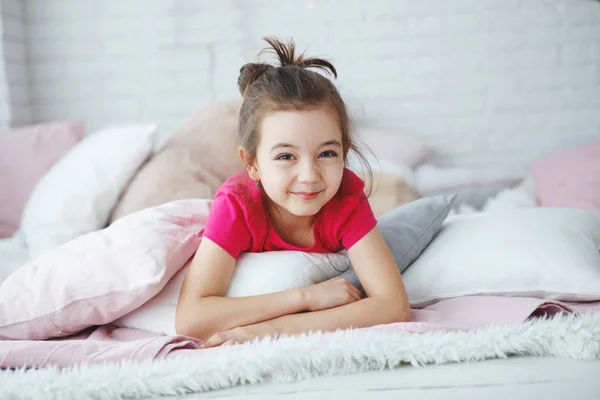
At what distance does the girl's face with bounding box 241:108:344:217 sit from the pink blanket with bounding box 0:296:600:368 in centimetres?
29

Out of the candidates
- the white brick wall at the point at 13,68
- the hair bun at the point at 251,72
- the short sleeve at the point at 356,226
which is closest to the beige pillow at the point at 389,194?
the short sleeve at the point at 356,226

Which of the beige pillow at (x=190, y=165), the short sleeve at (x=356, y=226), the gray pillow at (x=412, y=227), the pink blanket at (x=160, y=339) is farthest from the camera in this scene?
the beige pillow at (x=190, y=165)

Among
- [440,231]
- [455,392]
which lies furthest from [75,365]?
[440,231]

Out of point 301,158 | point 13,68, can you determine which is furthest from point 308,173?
point 13,68

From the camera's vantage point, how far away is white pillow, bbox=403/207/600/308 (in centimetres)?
134

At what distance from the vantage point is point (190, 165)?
1.98 m

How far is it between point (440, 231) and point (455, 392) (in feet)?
2.37

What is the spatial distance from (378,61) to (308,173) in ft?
5.47

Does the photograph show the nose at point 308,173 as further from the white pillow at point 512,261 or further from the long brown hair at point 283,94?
the white pillow at point 512,261

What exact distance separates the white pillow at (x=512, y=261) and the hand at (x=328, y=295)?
0.22m

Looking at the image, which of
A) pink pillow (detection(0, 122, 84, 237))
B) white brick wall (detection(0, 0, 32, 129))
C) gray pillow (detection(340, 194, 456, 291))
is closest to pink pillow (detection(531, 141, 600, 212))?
gray pillow (detection(340, 194, 456, 291))

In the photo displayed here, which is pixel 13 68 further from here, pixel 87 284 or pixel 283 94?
pixel 283 94

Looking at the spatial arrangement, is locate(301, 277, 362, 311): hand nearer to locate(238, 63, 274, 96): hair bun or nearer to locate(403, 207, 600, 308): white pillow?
locate(403, 207, 600, 308): white pillow

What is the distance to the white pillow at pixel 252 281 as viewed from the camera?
4.21 feet
